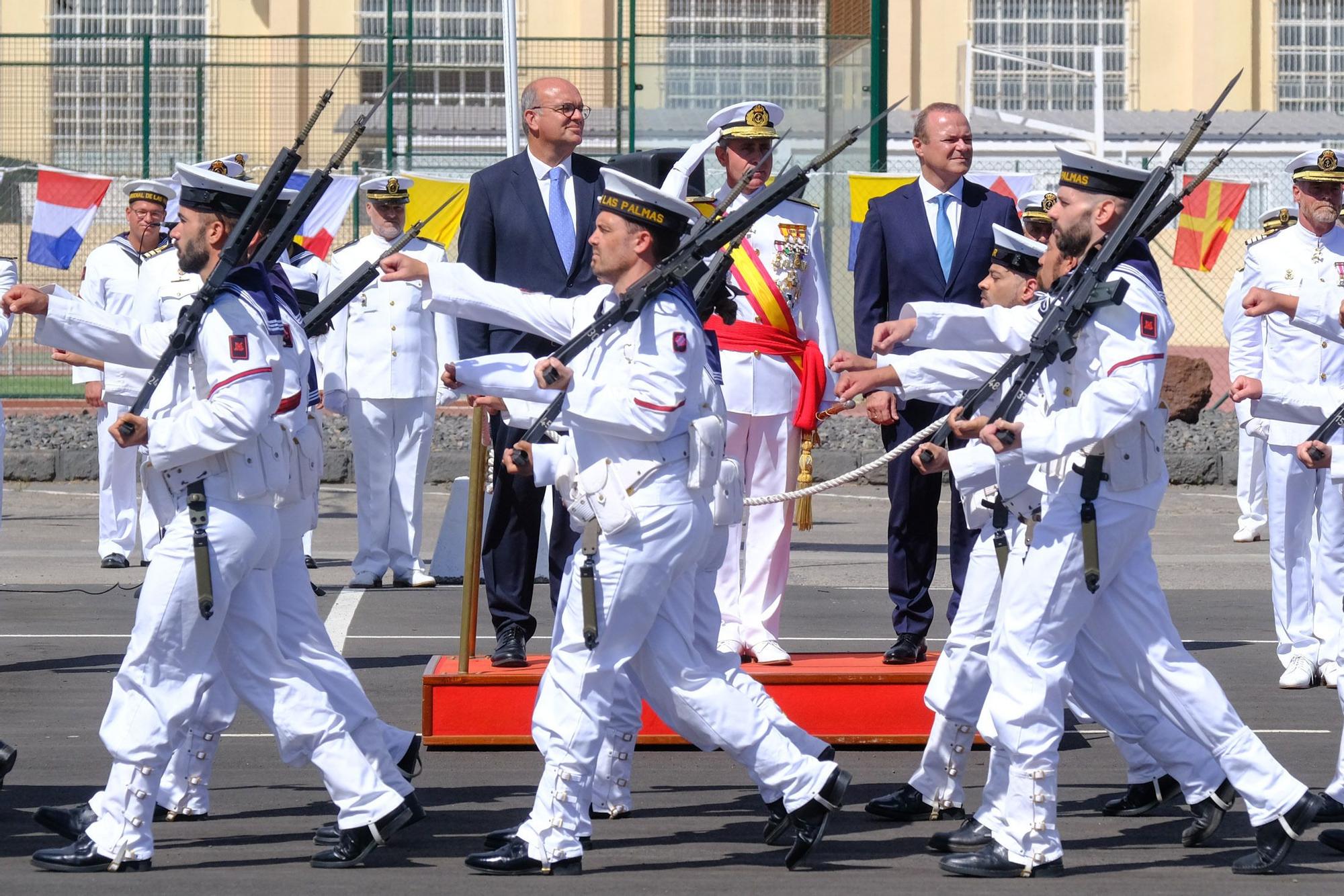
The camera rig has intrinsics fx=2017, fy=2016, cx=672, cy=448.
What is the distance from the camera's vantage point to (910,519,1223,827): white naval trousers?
6473 millimetres

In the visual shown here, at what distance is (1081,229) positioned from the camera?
618 cm

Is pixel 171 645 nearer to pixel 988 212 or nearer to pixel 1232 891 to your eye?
pixel 1232 891

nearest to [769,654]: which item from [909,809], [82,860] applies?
[909,809]

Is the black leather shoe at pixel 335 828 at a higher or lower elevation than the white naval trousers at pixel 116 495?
lower

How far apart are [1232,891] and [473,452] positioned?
3.04m

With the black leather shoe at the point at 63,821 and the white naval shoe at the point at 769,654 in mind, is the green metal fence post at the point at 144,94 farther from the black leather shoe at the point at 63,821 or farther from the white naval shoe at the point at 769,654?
the black leather shoe at the point at 63,821

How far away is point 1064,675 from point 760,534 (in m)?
2.45

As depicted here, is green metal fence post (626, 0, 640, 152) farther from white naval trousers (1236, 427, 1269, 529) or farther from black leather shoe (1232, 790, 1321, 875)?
black leather shoe (1232, 790, 1321, 875)

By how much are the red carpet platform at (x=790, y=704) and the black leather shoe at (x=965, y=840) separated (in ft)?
4.83

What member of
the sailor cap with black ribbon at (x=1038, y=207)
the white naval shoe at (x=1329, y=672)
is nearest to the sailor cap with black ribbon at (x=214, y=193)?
the sailor cap with black ribbon at (x=1038, y=207)

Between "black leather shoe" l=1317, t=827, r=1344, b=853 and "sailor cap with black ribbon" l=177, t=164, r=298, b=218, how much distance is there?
3917mm

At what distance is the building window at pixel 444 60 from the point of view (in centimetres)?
2114

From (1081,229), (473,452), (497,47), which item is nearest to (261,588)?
(473,452)

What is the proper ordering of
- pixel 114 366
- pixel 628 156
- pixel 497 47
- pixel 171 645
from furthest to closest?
pixel 497 47 → pixel 114 366 → pixel 628 156 → pixel 171 645
